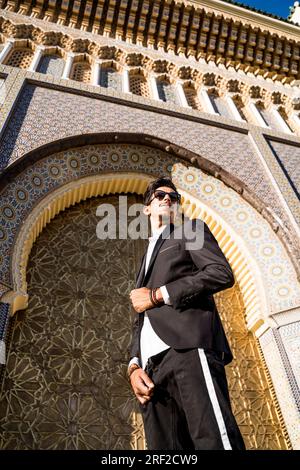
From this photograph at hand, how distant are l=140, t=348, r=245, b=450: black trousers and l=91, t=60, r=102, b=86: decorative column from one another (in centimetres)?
264

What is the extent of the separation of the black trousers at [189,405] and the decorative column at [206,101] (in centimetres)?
273

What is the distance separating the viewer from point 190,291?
0.91m

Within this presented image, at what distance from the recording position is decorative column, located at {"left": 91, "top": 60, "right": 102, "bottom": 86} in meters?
3.03

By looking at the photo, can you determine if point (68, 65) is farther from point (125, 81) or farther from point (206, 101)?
point (206, 101)

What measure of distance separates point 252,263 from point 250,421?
0.90 meters

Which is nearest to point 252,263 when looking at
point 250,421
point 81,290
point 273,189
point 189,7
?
point 273,189

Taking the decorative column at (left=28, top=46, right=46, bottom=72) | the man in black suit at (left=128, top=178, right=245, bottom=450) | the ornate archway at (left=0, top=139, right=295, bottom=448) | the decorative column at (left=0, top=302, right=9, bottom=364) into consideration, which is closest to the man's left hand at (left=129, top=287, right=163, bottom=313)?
the man in black suit at (left=128, top=178, right=245, bottom=450)

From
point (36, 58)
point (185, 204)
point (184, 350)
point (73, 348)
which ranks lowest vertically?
point (184, 350)

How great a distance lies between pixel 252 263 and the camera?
236 centimetres

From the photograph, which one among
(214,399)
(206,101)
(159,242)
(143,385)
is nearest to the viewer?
(214,399)

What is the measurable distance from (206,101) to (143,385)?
9.81ft

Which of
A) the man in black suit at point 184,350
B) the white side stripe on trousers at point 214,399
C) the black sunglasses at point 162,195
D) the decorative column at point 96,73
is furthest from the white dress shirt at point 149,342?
the decorative column at point 96,73

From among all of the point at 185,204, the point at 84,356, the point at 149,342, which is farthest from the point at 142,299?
the point at 185,204

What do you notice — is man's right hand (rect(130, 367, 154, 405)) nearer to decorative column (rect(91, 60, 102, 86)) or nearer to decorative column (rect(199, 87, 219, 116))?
decorative column (rect(91, 60, 102, 86))
